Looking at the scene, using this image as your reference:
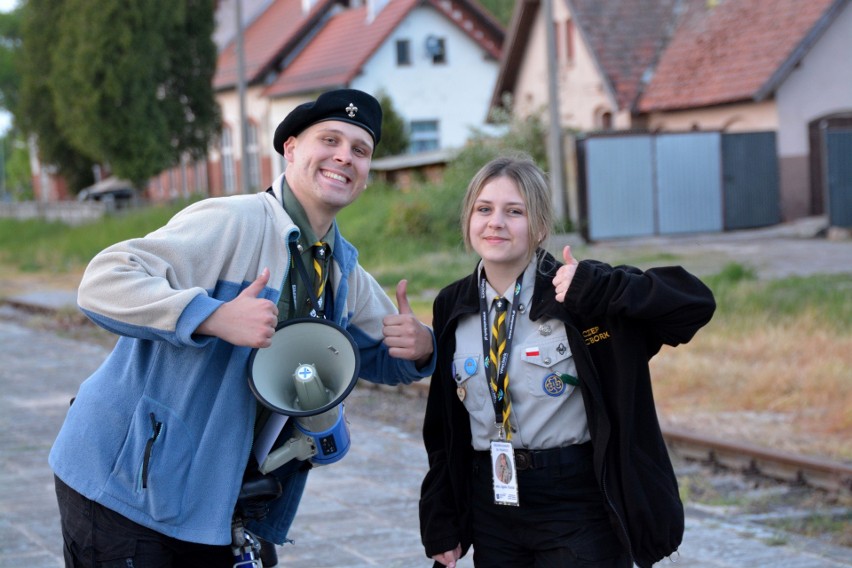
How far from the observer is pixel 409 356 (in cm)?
389

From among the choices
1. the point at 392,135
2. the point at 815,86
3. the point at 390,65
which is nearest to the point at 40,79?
the point at 390,65

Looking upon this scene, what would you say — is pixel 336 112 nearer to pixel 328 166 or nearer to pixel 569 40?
pixel 328 166

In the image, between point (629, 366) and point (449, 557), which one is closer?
point (629, 366)

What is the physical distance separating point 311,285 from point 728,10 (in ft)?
99.1

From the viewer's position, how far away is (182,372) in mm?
3484

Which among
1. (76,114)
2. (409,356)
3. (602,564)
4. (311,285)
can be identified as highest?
(76,114)

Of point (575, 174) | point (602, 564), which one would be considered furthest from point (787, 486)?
point (575, 174)

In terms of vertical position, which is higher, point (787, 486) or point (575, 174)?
point (575, 174)

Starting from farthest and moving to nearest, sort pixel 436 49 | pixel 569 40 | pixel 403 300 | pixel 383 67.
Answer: pixel 436 49
pixel 383 67
pixel 569 40
pixel 403 300

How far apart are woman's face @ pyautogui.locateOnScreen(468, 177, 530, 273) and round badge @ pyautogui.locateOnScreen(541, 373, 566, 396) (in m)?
0.38

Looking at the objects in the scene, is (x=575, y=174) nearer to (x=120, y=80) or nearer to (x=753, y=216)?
(x=753, y=216)

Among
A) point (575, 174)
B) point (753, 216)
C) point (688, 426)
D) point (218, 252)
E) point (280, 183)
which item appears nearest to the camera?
point (218, 252)

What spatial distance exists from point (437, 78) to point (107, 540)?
41958 millimetres

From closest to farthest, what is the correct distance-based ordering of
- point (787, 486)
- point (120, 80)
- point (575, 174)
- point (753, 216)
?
point (787, 486)
point (575, 174)
point (753, 216)
point (120, 80)
